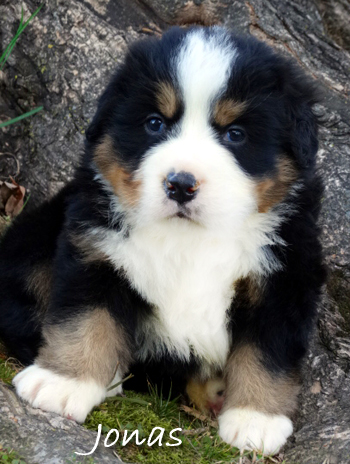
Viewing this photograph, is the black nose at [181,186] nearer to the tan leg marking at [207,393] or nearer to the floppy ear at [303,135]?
the floppy ear at [303,135]

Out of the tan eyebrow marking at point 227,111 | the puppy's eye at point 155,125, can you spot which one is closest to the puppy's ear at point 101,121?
the puppy's eye at point 155,125

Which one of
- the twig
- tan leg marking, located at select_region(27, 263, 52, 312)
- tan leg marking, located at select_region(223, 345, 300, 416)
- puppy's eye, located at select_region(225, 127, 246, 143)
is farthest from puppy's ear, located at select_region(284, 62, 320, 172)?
tan leg marking, located at select_region(27, 263, 52, 312)

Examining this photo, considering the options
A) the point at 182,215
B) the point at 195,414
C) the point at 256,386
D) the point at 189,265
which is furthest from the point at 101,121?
the point at 195,414

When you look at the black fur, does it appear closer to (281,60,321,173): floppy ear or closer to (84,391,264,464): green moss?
(281,60,321,173): floppy ear

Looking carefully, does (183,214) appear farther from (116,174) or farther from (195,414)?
(195,414)

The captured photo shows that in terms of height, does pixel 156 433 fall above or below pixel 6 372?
above

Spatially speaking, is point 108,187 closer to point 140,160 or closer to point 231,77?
point 140,160
